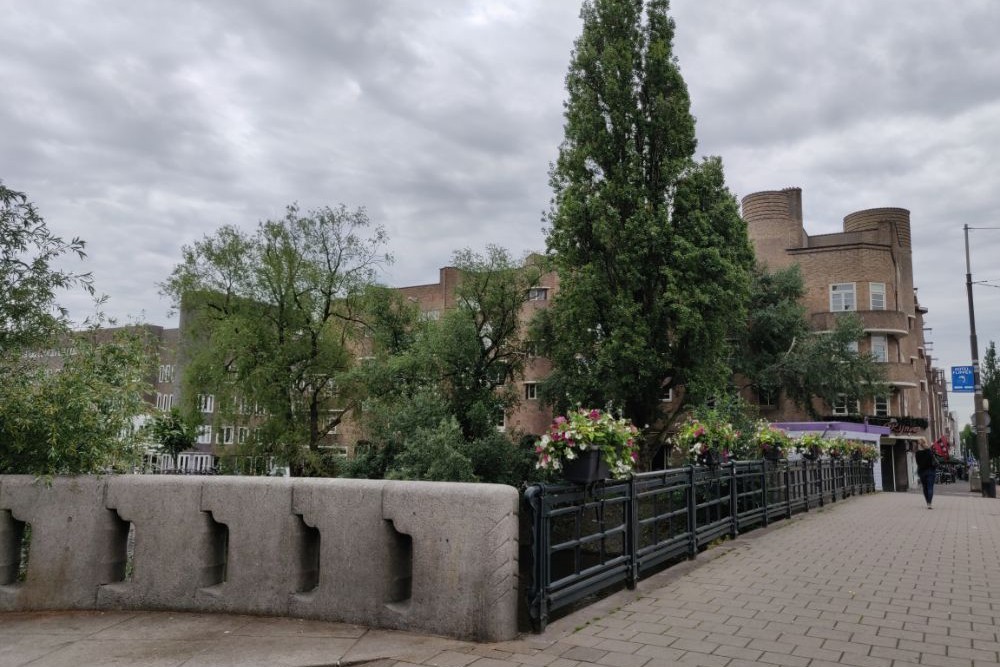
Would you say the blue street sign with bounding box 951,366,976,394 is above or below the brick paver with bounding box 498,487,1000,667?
above

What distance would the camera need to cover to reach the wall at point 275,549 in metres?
5.36

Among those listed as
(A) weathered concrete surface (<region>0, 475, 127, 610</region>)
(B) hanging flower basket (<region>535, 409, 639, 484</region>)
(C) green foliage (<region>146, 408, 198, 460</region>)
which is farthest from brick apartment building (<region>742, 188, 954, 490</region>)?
(A) weathered concrete surface (<region>0, 475, 127, 610</region>)

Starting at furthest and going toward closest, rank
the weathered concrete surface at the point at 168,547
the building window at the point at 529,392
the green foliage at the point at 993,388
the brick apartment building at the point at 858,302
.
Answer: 1. the green foliage at the point at 993,388
2. the building window at the point at 529,392
3. the brick apartment building at the point at 858,302
4. the weathered concrete surface at the point at 168,547

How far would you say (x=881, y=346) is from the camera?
1743 inches

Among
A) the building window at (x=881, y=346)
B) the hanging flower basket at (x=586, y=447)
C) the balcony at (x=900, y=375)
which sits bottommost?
the hanging flower basket at (x=586, y=447)

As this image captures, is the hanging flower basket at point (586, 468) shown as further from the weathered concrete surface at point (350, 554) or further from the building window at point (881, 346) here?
the building window at point (881, 346)

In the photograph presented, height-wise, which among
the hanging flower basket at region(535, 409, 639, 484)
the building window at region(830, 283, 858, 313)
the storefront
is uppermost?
the building window at region(830, 283, 858, 313)

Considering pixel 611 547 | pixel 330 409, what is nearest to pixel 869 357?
pixel 330 409

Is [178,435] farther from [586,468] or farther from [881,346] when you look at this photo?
[881,346]

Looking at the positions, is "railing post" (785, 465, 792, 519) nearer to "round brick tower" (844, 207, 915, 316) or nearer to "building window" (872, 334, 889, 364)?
"building window" (872, 334, 889, 364)

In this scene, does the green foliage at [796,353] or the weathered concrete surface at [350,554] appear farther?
the green foliage at [796,353]

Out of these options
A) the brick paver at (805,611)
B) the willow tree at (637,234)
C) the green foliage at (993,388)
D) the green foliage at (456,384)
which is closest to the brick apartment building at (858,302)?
the green foliage at (993,388)

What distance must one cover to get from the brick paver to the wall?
780 mm

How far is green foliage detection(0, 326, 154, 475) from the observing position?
704 centimetres
